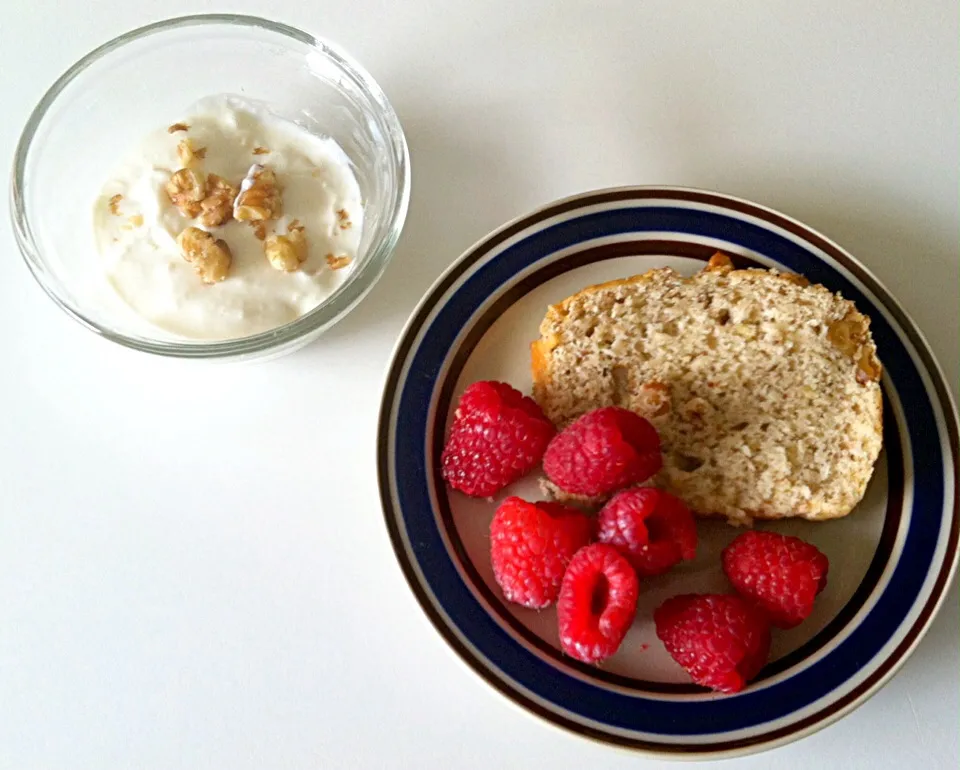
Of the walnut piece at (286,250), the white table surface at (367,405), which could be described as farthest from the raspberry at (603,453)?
the walnut piece at (286,250)

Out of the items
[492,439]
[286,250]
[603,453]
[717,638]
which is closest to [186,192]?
[286,250]

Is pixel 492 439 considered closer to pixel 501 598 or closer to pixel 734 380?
pixel 501 598

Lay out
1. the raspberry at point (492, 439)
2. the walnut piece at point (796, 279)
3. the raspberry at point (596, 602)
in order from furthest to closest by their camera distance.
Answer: the walnut piece at point (796, 279), the raspberry at point (492, 439), the raspberry at point (596, 602)

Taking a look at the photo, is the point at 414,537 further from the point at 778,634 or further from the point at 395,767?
the point at 778,634

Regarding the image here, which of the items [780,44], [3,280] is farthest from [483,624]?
[780,44]

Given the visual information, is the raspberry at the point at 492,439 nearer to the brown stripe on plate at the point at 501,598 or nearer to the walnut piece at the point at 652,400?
the brown stripe on plate at the point at 501,598
